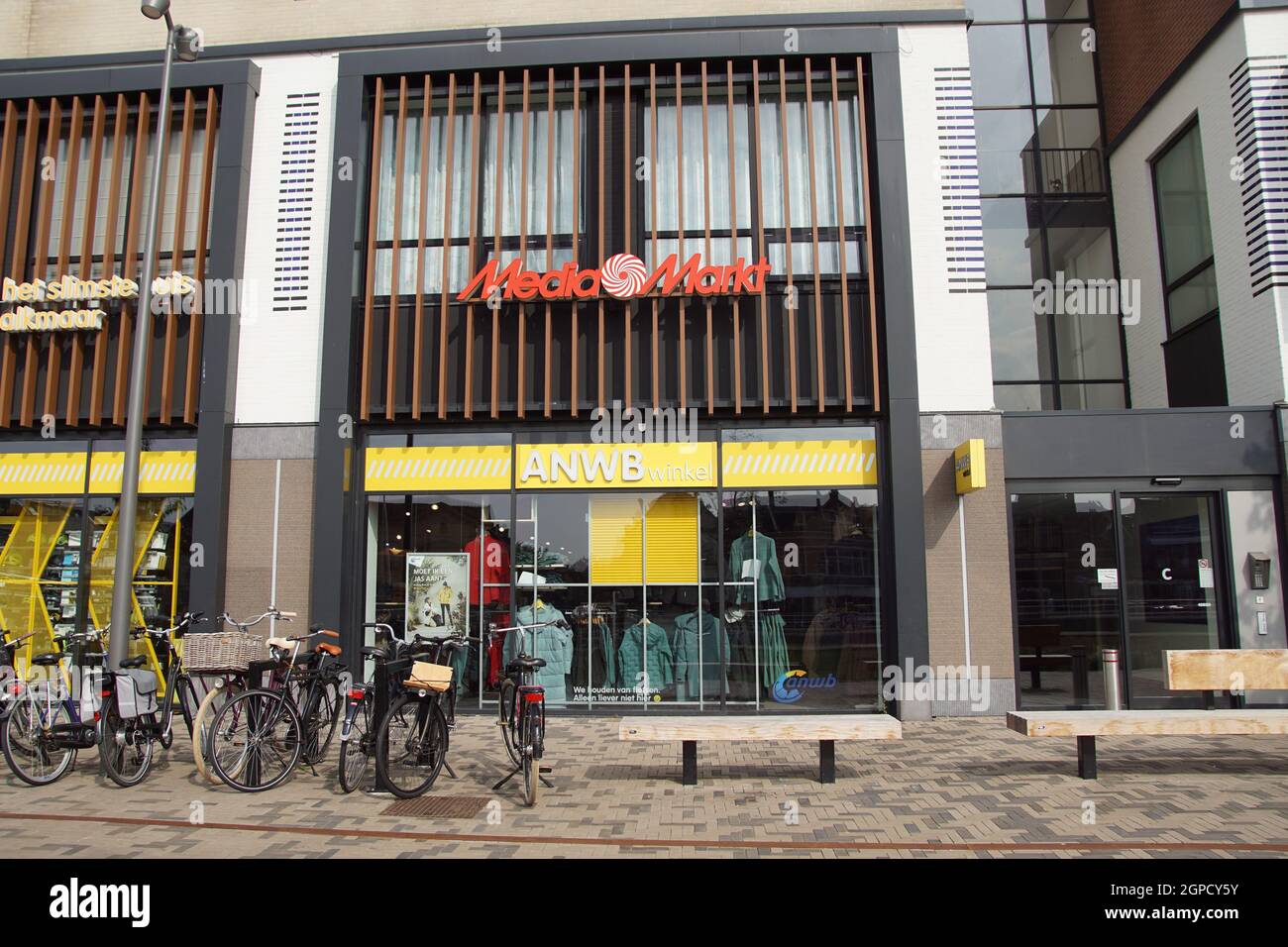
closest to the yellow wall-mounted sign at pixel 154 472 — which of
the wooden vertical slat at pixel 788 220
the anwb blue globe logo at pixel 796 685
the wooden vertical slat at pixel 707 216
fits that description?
the wooden vertical slat at pixel 707 216

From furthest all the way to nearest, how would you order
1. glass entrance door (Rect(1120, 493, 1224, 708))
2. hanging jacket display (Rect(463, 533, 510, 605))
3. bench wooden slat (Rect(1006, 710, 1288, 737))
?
hanging jacket display (Rect(463, 533, 510, 605)) < glass entrance door (Rect(1120, 493, 1224, 708)) < bench wooden slat (Rect(1006, 710, 1288, 737))

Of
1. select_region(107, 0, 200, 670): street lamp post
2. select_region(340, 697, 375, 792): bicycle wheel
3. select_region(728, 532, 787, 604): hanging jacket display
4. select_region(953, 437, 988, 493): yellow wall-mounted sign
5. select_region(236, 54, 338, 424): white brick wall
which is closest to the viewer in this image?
select_region(340, 697, 375, 792): bicycle wheel

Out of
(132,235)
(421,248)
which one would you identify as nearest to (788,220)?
(421,248)

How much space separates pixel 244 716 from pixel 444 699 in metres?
1.60

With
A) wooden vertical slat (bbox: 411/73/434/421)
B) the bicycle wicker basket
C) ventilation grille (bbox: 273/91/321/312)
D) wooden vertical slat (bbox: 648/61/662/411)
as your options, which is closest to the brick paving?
the bicycle wicker basket

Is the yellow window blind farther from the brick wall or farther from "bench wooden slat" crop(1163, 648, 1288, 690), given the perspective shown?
the brick wall

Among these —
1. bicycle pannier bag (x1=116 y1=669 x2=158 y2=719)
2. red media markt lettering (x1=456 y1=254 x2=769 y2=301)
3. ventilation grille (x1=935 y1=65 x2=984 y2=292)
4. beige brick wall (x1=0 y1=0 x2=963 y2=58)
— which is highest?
beige brick wall (x1=0 y1=0 x2=963 y2=58)

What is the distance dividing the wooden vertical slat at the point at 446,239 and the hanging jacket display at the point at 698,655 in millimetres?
4092

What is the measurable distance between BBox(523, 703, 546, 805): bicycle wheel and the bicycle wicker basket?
8.19 feet

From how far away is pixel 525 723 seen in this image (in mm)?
6996

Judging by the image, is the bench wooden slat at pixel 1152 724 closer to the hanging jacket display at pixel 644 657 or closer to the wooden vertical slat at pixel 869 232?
the hanging jacket display at pixel 644 657

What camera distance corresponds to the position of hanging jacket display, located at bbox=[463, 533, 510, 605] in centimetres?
1128

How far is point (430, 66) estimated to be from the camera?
11.9m
